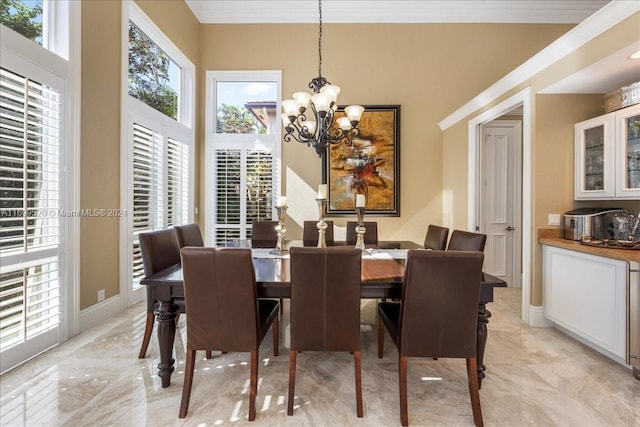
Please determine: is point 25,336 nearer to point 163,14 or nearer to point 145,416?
point 145,416

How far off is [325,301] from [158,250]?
1.37 m

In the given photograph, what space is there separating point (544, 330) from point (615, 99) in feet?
7.03

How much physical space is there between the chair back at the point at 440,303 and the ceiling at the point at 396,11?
4473 mm

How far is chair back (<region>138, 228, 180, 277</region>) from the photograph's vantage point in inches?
81.5

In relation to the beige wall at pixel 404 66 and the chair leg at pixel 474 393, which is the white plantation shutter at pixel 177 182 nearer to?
the beige wall at pixel 404 66

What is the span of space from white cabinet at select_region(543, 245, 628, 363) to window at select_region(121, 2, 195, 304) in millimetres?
4213

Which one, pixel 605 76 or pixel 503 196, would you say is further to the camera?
pixel 503 196

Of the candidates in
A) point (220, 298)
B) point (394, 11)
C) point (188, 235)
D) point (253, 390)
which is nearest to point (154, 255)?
point (188, 235)

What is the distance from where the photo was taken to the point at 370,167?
181 inches

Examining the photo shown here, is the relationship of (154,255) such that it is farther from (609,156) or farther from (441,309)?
(609,156)

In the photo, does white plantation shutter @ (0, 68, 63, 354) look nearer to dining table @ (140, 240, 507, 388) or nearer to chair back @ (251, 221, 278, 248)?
dining table @ (140, 240, 507, 388)

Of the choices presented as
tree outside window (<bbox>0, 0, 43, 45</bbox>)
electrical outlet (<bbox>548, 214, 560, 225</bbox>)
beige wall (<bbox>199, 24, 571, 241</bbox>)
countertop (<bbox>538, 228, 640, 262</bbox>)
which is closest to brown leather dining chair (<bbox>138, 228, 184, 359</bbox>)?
tree outside window (<bbox>0, 0, 43, 45</bbox>)

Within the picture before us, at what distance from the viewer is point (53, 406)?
1.66 metres

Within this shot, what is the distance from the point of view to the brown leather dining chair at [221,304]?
154cm
